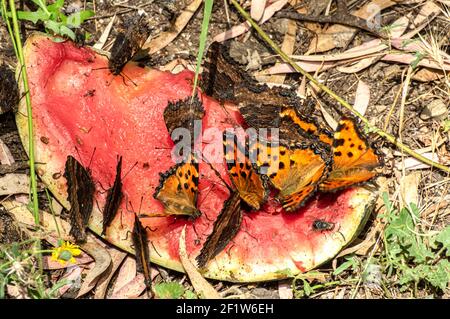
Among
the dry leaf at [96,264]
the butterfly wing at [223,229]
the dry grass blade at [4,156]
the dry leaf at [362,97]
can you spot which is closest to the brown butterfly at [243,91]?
the dry leaf at [362,97]

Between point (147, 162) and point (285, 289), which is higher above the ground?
point (147, 162)

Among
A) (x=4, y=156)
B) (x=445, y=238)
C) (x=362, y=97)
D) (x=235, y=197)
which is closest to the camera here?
(x=235, y=197)

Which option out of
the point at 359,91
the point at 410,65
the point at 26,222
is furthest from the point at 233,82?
the point at 26,222

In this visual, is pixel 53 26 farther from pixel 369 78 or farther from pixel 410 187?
pixel 410 187

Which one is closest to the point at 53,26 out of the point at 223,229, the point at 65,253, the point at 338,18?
the point at 65,253

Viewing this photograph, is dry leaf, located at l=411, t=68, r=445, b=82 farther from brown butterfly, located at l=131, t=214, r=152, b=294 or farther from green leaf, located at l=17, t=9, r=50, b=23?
green leaf, located at l=17, t=9, r=50, b=23

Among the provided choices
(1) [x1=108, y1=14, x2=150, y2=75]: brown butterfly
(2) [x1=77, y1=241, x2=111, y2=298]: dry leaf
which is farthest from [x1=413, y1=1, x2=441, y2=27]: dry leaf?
(2) [x1=77, y1=241, x2=111, y2=298]: dry leaf

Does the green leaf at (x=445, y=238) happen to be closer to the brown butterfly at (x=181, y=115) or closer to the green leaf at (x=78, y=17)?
the brown butterfly at (x=181, y=115)
